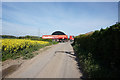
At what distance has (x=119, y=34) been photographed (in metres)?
2.34

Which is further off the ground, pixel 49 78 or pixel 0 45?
pixel 0 45

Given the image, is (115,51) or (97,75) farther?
(97,75)

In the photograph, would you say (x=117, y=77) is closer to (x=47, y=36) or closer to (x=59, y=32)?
(x=47, y=36)

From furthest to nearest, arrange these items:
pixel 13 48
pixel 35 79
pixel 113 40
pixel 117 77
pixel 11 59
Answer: pixel 13 48 < pixel 11 59 < pixel 35 79 < pixel 113 40 < pixel 117 77

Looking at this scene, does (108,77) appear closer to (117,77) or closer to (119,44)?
(117,77)

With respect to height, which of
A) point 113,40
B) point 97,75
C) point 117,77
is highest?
point 113,40

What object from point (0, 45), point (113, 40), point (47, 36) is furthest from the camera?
point (47, 36)

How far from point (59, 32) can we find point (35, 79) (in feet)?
253

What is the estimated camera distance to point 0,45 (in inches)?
234

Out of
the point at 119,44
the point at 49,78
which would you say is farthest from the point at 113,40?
the point at 49,78

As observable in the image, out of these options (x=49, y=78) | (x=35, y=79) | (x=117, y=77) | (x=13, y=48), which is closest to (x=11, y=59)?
(x=13, y=48)

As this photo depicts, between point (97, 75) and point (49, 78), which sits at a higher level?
point (97, 75)

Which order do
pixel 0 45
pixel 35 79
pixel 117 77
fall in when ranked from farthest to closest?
pixel 0 45 → pixel 35 79 → pixel 117 77

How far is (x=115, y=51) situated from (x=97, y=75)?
44.8 inches
